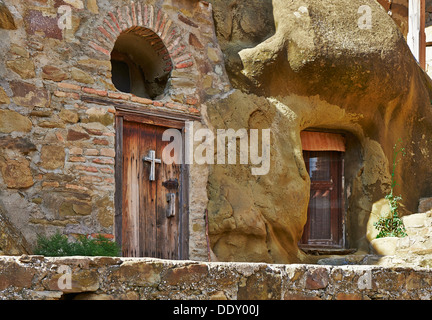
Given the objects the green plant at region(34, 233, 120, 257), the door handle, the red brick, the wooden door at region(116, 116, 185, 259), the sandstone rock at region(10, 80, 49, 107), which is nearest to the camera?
the green plant at region(34, 233, 120, 257)

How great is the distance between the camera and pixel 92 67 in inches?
250

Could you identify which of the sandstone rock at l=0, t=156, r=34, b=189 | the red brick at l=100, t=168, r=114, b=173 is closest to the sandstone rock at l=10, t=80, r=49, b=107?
the sandstone rock at l=0, t=156, r=34, b=189

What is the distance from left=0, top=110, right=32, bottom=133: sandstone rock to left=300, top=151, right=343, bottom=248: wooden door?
4033 mm

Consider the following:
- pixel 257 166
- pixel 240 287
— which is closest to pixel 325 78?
pixel 257 166

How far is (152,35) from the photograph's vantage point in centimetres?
698

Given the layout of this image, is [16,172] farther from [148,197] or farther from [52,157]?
[148,197]

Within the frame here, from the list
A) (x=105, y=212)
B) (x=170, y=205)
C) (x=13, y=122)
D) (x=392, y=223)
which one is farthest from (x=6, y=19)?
(x=392, y=223)

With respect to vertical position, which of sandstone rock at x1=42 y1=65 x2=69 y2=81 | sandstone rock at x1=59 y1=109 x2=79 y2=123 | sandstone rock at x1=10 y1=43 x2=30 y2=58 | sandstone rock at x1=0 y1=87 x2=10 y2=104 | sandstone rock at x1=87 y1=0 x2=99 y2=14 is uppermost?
sandstone rock at x1=87 y1=0 x2=99 y2=14

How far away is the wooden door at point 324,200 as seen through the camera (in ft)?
27.9

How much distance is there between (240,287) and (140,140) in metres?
3.48

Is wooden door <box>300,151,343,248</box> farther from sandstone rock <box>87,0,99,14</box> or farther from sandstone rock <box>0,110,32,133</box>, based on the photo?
sandstone rock <box>0,110,32,133</box>

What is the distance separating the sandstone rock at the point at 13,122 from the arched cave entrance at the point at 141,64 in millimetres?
1596

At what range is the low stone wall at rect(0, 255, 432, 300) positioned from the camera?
3039 millimetres
